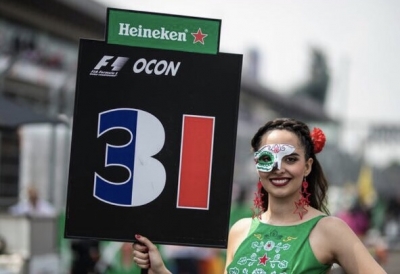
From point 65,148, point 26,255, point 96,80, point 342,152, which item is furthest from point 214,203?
point 342,152

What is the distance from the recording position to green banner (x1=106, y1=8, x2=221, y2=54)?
498 cm

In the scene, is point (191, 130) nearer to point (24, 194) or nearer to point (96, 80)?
point (96, 80)

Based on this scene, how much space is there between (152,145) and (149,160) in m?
0.06

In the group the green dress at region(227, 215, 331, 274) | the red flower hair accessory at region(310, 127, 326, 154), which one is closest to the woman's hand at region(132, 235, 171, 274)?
the green dress at region(227, 215, 331, 274)

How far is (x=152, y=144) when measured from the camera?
16.4ft

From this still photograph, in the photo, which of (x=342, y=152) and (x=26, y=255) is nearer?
(x=26, y=255)

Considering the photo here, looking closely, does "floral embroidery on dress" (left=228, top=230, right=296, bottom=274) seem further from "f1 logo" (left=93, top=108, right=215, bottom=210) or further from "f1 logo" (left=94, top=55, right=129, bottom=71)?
"f1 logo" (left=94, top=55, right=129, bottom=71)

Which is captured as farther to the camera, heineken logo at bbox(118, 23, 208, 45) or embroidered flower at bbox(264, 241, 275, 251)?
heineken logo at bbox(118, 23, 208, 45)

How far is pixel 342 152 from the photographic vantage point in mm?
38688

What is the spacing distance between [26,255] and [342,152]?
2691cm

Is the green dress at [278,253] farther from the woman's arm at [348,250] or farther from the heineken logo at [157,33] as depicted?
the heineken logo at [157,33]

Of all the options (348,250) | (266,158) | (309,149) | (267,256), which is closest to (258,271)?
(267,256)

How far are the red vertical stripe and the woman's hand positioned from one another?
0.21 m

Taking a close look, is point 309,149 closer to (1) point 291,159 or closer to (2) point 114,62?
(1) point 291,159
